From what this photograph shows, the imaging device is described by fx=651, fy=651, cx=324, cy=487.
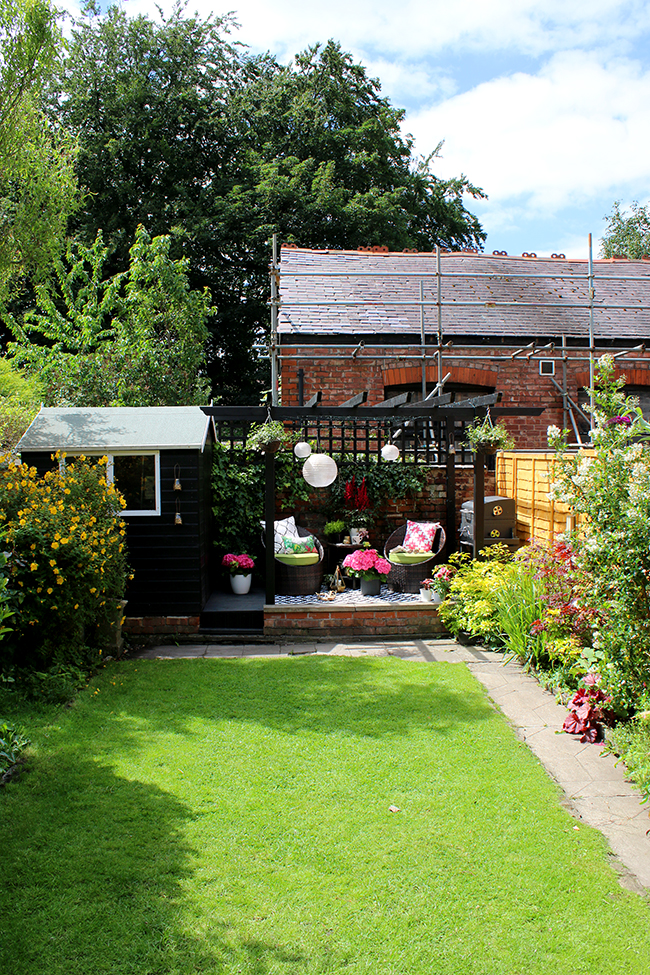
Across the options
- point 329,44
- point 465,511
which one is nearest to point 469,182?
point 329,44

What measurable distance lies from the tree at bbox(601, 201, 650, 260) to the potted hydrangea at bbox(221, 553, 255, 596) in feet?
77.7

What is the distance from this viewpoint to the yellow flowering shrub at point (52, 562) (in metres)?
5.33

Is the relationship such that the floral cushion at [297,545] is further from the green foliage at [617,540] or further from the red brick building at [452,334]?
the green foliage at [617,540]

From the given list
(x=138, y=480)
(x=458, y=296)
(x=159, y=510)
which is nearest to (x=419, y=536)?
(x=159, y=510)

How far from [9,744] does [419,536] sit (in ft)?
18.9

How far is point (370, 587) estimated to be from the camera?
26.7ft

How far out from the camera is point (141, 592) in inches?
294

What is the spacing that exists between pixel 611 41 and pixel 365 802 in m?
8.45

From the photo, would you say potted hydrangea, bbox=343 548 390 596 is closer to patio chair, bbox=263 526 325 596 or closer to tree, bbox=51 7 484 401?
patio chair, bbox=263 526 325 596

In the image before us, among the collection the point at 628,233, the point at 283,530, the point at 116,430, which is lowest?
the point at 283,530

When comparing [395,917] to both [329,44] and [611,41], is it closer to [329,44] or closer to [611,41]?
[611,41]

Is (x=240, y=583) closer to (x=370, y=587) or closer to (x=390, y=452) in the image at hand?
(x=370, y=587)

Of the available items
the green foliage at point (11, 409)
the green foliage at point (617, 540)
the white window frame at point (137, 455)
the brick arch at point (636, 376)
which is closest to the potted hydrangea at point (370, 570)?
the white window frame at point (137, 455)

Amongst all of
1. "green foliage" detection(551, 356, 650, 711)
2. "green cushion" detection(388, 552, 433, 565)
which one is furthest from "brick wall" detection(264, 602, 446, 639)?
"green foliage" detection(551, 356, 650, 711)
